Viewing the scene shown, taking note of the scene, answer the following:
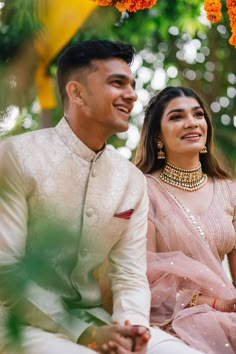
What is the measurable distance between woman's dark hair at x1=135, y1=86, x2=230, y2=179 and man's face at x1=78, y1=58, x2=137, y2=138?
2.79 feet

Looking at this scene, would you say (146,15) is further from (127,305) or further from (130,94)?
(127,305)

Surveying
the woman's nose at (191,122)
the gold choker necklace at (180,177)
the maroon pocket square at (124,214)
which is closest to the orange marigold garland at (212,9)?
the woman's nose at (191,122)

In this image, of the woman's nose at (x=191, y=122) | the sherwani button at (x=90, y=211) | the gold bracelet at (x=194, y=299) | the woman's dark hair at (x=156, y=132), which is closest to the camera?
the sherwani button at (x=90, y=211)

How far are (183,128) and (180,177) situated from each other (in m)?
0.22

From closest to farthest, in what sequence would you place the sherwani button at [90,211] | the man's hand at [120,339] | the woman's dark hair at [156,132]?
the man's hand at [120,339], the sherwani button at [90,211], the woman's dark hair at [156,132]

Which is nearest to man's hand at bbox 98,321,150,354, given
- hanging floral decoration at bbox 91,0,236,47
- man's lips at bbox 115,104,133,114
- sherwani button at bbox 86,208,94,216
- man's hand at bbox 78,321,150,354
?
man's hand at bbox 78,321,150,354

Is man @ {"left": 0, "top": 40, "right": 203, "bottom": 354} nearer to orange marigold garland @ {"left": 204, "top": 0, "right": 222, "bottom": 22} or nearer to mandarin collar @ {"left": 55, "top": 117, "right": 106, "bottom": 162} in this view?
mandarin collar @ {"left": 55, "top": 117, "right": 106, "bottom": 162}

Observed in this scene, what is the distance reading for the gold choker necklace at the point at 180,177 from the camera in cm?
290

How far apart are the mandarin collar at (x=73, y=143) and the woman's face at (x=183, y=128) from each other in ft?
2.48

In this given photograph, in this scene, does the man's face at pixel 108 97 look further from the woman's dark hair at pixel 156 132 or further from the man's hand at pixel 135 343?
the woman's dark hair at pixel 156 132

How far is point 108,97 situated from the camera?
203 cm

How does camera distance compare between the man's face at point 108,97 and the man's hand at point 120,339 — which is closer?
the man's hand at point 120,339

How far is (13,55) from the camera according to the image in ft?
2.29

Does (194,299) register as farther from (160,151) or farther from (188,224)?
(160,151)
